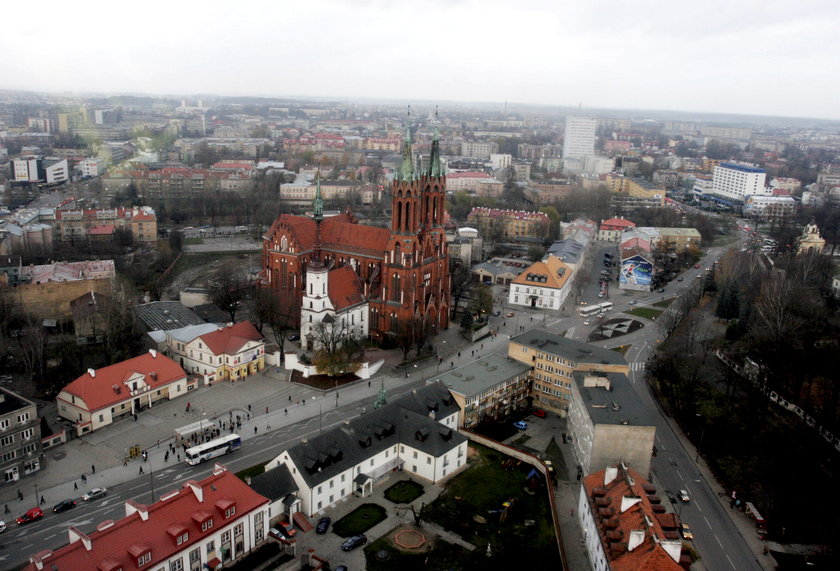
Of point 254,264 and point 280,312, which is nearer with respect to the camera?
point 280,312

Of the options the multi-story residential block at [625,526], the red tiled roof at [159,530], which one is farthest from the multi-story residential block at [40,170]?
the multi-story residential block at [625,526]

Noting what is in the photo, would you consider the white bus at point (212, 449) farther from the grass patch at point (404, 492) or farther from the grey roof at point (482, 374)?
the grey roof at point (482, 374)

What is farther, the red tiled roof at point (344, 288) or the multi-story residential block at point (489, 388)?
the red tiled roof at point (344, 288)

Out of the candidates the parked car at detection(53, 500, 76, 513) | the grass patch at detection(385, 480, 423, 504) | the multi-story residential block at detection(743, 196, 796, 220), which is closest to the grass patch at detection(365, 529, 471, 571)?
the grass patch at detection(385, 480, 423, 504)

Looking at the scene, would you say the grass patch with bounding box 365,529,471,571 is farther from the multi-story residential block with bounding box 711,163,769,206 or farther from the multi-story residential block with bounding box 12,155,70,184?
the multi-story residential block with bounding box 711,163,769,206

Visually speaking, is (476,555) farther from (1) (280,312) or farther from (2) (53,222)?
(2) (53,222)

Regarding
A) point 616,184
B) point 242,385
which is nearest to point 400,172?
point 242,385
